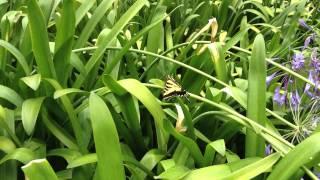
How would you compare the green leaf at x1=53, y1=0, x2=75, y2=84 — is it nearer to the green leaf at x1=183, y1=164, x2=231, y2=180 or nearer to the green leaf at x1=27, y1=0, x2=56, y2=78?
the green leaf at x1=27, y1=0, x2=56, y2=78

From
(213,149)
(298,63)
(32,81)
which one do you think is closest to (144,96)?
(213,149)

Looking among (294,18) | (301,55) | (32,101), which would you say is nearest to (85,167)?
(32,101)

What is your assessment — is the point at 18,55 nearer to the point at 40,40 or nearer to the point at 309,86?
the point at 40,40

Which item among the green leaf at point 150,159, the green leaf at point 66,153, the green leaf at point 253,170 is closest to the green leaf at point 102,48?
the green leaf at point 66,153

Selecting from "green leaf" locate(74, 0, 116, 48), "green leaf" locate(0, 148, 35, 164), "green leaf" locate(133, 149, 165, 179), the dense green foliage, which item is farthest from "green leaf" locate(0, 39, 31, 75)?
"green leaf" locate(133, 149, 165, 179)

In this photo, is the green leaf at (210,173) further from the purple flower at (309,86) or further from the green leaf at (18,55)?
the green leaf at (18,55)

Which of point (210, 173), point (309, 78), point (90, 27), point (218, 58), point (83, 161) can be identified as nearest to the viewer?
point (210, 173)

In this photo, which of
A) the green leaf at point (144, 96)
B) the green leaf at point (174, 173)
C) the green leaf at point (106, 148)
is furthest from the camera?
the green leaf at point (144, 96)
